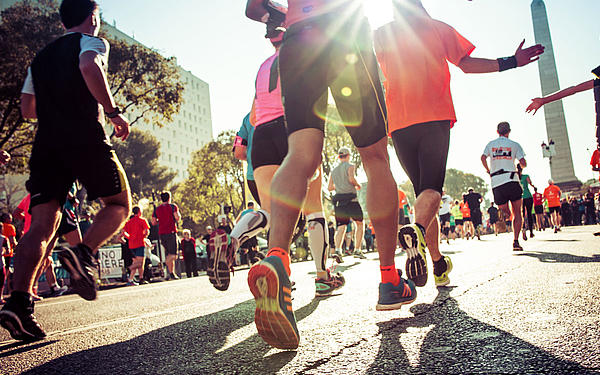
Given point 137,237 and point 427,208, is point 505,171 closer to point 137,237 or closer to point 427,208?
point 427,208

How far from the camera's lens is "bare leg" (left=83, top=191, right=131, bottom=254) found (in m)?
2.79

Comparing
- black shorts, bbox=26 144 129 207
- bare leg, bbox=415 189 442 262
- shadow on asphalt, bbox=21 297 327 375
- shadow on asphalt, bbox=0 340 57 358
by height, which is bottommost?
shadow on asphalt, bbox=0 340 57 358

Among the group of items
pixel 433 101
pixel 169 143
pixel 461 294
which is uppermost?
pixel 169 143

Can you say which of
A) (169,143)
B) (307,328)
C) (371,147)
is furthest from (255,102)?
(169,143)

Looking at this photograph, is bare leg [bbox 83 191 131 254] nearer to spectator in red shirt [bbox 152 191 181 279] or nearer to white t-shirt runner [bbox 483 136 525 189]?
white t-shirt runner [bbox 483 136 525 189]

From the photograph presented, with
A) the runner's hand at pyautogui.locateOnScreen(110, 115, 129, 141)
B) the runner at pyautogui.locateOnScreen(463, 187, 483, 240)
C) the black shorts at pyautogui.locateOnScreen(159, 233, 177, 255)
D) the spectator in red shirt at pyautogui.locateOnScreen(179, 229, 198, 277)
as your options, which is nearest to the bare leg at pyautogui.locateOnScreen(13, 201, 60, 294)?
the runner's hand at pyautogui.locateOnScreen(110, 115, 129, 141)

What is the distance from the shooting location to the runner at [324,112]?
1958mm

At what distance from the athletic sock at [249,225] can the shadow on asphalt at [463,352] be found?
1481 millimetres

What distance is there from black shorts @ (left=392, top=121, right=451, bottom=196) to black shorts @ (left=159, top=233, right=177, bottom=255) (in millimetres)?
9153

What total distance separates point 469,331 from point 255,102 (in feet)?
8.66

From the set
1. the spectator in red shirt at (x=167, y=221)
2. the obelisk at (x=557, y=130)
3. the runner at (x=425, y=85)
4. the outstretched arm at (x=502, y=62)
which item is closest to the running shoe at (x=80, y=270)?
the runner at (x=425, y=85)

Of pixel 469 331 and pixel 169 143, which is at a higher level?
pixel 169 143

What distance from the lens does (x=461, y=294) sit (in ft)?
9.52

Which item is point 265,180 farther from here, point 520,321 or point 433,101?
point 520,321
